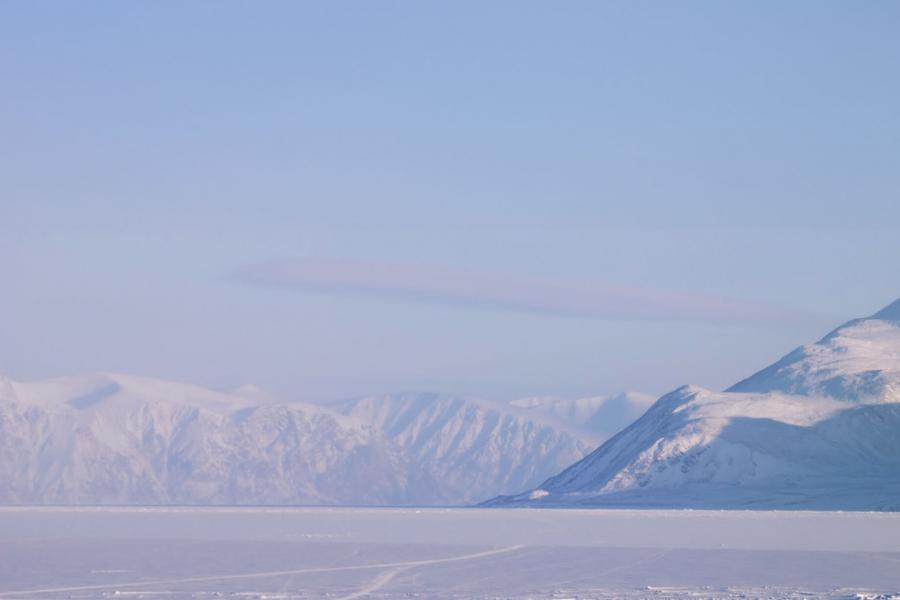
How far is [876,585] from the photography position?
2223 inches

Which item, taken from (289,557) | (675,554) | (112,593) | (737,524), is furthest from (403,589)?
(737,524)

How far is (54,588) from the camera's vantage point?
183 feet

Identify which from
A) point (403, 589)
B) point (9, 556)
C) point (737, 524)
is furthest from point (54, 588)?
point (737, 524)

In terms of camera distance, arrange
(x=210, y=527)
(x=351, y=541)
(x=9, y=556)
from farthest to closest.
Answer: (x=210, y=527), (x=351, y=541), (x=9, y=556)

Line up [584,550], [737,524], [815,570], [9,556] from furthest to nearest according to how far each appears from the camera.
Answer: [737,524]
[584,550]
[9,556]
[815,570]

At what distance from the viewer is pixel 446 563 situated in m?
68.4

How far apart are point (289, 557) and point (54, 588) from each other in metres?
18.0

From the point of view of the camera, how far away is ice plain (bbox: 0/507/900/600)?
54812 mm

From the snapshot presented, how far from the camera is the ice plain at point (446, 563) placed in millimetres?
54812

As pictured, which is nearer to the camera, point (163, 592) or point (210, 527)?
point (163, 592)

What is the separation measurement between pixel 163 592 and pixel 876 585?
27.3 m

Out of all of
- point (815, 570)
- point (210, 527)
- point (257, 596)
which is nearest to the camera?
point (257, 596)

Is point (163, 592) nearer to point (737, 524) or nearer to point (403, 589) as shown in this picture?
point (403, 589)

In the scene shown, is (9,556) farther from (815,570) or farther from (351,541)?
(815,570)
